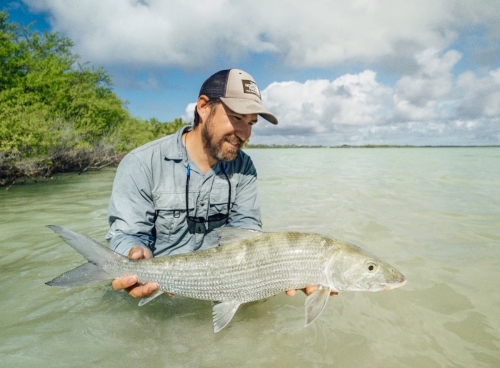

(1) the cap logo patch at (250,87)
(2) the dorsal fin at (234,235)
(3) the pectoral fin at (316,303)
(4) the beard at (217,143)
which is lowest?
(3) the pectoral fin at (316,303)

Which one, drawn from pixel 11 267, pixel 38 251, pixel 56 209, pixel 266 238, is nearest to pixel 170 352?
pixel 266 238

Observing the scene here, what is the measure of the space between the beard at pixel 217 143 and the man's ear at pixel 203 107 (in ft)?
0.24

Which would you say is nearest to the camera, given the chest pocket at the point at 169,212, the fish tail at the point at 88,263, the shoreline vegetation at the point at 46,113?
the fish tail at the point at 88,263

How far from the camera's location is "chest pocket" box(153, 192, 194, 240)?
364 centimetres

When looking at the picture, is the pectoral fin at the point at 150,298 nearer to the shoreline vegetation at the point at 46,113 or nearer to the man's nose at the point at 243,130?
the man's nose at the point at 243,130

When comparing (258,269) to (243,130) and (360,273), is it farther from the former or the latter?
(243,130)

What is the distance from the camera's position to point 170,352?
3.08 metres

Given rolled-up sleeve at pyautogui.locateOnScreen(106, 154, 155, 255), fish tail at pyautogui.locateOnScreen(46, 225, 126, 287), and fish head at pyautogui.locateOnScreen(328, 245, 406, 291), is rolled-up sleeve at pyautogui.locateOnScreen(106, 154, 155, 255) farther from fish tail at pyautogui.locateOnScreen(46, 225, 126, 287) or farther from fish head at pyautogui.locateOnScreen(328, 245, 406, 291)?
fish head at pyautogui.locateOnScreen(328, 245, 406, 291)

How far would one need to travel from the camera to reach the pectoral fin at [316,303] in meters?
2.60

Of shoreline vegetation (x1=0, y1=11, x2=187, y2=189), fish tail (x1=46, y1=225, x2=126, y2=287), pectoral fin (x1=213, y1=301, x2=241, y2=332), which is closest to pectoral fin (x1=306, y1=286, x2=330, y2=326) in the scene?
pectoral fin (x1=213, y1=301, x2=241, y2=332)

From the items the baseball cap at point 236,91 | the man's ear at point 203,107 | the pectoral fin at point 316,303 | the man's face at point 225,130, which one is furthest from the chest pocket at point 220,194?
the pectoral fin at point 316,303

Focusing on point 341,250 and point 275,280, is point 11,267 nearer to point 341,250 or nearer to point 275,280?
point 275,280

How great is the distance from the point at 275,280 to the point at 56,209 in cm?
884

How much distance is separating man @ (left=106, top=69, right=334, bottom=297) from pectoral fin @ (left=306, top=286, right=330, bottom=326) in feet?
4.32
